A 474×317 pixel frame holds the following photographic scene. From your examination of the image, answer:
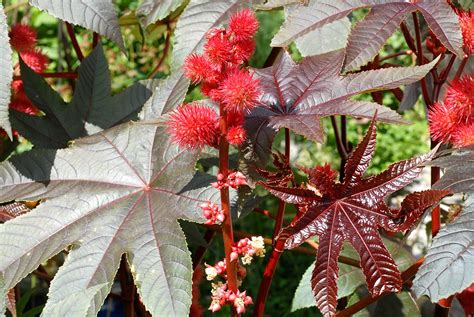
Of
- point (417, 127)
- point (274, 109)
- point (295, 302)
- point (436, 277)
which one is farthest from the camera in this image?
point (417, 127)

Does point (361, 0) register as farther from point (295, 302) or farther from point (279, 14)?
point (279, 14)

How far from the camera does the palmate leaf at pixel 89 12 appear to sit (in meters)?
1.24

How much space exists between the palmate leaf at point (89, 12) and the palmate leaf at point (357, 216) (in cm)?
39

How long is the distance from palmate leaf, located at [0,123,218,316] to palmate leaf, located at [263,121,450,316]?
0.20 metres

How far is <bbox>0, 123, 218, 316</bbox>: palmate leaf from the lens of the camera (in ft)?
3.79

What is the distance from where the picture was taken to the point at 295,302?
5.00 feet

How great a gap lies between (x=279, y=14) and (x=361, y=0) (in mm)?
3708

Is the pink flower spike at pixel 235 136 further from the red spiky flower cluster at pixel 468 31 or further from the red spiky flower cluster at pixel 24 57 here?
the red spiky flower cluster at pixel 24 57

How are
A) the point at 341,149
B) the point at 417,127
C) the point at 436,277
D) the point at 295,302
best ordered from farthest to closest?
Answer: the point at 417,127 < the point at 341,149 < the point at 295,302 < the point at 436,277

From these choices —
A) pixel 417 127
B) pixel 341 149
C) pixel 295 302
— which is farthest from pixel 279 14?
pixel 295 302

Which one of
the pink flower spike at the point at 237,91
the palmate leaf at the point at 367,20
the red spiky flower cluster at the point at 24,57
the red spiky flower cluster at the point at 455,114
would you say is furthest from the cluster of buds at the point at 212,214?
the red spiky flower cluster at the point at 24,57

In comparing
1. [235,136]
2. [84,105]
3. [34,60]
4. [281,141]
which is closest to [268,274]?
[235,136]

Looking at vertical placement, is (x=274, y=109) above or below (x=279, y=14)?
below

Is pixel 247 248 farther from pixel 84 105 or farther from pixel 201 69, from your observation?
pixel 84 105
